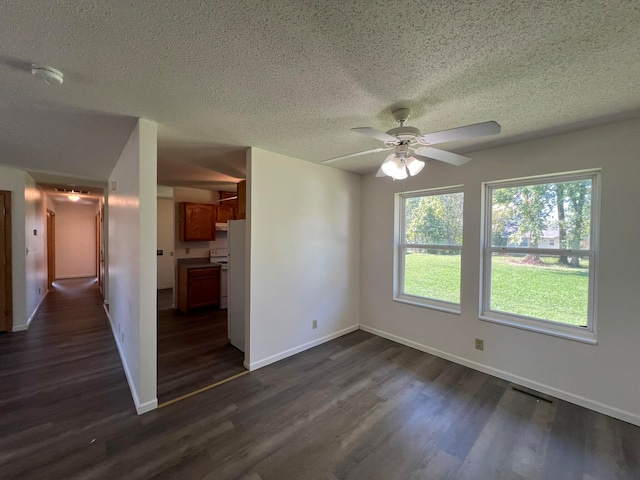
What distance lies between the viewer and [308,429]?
205cm

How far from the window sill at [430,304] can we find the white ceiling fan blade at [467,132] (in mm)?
2227

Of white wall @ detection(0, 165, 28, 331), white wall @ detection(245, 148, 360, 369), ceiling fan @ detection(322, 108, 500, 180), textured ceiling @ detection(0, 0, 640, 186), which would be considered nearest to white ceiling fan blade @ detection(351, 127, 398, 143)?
ceiling fan @ detection(322, 108, 500, 180)

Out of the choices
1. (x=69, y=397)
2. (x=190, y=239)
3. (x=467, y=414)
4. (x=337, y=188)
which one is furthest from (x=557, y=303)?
(x=190, y=239)

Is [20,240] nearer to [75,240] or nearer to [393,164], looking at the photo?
[393,164]

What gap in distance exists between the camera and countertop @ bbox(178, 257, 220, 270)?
5030mm

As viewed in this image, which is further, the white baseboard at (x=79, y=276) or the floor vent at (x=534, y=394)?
the white baseboard at (x=79, y=276)

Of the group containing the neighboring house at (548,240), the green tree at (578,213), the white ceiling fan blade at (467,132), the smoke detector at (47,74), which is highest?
the smoke detector at (47,74)

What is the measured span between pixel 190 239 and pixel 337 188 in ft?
11.8

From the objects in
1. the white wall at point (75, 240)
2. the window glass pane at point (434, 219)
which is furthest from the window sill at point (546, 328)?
the white wall at point (75, 240)

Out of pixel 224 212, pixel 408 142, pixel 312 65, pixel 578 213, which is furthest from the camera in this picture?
pixel 224 212

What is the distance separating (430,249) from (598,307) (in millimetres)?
1607

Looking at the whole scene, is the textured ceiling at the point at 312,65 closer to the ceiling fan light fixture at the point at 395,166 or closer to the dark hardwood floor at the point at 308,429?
the ceiling fan light fixture at the point at 395,166

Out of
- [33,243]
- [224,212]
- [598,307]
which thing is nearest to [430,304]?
[598,307]

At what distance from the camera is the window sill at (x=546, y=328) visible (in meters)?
2.39
